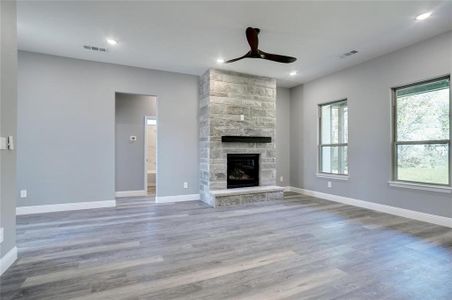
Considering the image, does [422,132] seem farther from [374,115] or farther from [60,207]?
[60,207]

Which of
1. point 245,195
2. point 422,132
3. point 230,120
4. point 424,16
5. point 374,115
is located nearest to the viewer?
point 424,16

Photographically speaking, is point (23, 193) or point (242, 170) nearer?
point (23, 193)

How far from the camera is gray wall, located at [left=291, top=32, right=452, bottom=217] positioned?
12.3 ft

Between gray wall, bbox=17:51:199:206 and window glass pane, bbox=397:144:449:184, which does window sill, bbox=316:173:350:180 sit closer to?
window glass pane, bbox=397:144:449:184

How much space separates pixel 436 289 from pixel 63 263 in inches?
133

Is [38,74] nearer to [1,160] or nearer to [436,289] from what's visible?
[1,160]

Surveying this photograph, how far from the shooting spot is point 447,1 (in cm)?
281

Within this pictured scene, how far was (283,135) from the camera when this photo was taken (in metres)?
6.81

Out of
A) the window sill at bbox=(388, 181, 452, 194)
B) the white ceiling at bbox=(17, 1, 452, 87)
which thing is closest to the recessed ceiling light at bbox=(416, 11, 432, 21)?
the white ceiling at bbox=(17, 1, 452, 87)

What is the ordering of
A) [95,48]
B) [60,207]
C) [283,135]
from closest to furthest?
[95,48] → [60,207] → [283,135]

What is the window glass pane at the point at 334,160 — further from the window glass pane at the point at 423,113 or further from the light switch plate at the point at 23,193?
the light switch plate at the point at 23,193

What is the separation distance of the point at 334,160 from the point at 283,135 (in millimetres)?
1631

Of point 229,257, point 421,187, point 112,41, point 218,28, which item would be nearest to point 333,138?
point 421,187

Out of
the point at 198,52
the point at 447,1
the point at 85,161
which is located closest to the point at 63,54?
the point at 85,161
